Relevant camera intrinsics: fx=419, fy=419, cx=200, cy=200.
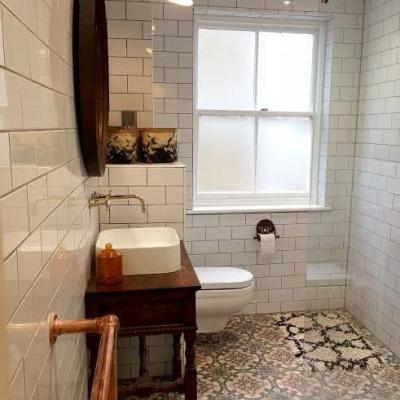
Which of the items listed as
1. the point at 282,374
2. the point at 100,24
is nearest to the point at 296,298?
the point at 282,374

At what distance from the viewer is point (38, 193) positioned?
843mm

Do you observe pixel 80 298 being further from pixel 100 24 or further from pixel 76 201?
pixel 100 24

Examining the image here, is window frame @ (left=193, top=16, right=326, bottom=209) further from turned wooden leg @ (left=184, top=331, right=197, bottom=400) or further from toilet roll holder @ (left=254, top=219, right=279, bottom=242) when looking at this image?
turned wooden leg @ (left=184, top=331, right=197, bottom=400)

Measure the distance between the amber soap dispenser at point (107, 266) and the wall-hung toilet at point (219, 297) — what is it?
869 millimetres

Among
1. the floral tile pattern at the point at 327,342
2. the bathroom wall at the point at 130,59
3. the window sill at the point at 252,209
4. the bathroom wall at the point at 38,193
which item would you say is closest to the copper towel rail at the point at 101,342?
the bathroom wall at the point at 38,193

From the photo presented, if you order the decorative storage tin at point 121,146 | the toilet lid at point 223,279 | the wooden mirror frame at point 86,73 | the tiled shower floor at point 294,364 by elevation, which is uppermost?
the wooden mirror frame at point 86,73

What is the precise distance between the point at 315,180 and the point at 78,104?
2.18m

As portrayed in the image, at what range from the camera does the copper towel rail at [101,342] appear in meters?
0.83

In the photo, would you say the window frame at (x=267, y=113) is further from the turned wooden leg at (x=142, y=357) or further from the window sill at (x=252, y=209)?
the turned wooden leg at (x=142, y=357)

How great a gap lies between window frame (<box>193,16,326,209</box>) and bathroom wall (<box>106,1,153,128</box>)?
60 cm

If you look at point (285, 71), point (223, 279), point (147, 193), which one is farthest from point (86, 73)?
point (285, 71)

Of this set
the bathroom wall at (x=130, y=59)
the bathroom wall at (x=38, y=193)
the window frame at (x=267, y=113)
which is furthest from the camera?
the window frame at (x=267, y=113)

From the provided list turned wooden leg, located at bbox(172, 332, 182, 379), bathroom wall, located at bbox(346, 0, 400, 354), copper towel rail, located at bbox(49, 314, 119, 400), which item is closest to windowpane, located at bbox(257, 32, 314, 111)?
bathroom wall, located at bbox(346, 0, 400, 354)

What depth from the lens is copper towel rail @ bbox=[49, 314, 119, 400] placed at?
828 millimetres
